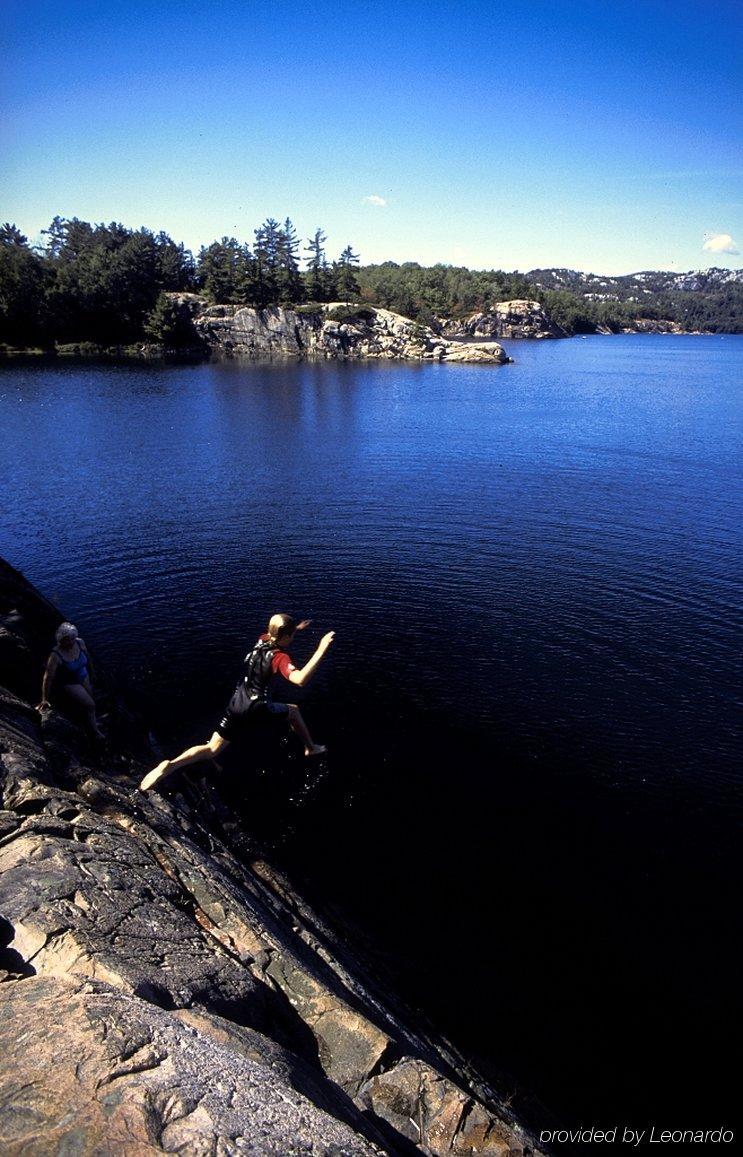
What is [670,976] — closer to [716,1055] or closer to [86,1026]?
[716,1055]

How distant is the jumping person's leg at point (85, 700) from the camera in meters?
12.8

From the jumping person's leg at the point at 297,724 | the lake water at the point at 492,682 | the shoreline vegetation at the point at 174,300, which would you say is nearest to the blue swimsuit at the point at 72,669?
the jumping person's leg at the point at 297,724

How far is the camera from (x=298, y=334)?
132 meters

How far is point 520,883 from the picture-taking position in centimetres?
1349

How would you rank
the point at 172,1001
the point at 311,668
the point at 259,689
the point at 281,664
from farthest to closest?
1. the point at 259,689
2. the point at 281,664
3. the point at 311,668
4. the point at 172,1001

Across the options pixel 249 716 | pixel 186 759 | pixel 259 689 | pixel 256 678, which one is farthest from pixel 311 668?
pixel 186 759

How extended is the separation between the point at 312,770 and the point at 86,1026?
37.9ft

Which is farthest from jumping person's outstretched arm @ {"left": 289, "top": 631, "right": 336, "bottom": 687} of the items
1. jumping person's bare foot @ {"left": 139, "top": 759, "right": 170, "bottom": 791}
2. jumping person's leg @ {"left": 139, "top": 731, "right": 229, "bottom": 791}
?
jumping person's bare foot @ {"left": 139, "top": 759, "right": 170, "bottom": 791}

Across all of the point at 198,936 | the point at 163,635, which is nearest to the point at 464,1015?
the point at 198,936

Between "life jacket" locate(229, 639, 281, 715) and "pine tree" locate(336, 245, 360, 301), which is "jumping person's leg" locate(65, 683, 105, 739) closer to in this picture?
"life jacket" locate(229, 639, 281, 715)

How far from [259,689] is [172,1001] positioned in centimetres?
566

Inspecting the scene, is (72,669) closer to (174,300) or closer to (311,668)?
(311,668)

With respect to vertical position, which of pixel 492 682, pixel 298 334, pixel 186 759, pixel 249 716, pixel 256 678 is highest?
pixel 298 334

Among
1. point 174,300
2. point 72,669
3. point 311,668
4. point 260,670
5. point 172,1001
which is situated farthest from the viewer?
point 174,300
